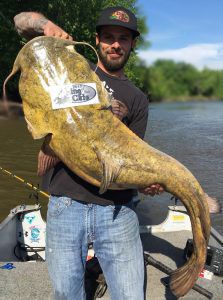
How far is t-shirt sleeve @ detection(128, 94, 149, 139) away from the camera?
250 centimetres

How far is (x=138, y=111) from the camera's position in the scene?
2.52m

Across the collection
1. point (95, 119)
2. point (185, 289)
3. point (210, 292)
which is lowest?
point (210, 292)

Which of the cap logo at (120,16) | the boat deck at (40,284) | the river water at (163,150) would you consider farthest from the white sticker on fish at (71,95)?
the boat deck at (40,284)

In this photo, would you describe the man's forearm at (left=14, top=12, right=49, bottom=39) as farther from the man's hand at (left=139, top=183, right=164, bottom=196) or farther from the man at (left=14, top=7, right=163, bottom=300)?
the man's hand at (left=139, top=183, right=164, bottom=196)

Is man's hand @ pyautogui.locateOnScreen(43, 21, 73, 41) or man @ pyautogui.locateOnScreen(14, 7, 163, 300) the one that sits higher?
man's hand @ pyautogui.locateOnScreen(43, 21, 73, 41)

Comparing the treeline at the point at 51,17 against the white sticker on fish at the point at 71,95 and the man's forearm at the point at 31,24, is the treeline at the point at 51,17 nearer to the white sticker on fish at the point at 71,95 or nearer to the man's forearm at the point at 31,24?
the man's forearm at the point at 31,24

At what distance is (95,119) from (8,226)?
295 centimetres

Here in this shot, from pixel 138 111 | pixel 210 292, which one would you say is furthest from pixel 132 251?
pixel 210 292

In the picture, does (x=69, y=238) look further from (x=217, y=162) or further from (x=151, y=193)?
(x=217, y=162)

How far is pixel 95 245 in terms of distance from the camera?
2496 mm

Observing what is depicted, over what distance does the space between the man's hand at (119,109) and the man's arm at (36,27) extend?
45 centimetres

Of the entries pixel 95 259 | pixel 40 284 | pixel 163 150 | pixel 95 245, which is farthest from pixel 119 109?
pixel 163 150

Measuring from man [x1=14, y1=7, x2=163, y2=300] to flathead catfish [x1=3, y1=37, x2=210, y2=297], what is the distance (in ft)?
0.48

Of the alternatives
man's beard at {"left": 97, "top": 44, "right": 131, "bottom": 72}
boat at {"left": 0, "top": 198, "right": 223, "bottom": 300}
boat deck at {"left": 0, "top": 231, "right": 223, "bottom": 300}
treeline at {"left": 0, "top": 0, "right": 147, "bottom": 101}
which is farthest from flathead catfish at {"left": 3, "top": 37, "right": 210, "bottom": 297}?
treeline at {"left": 0, "top": 0, "right": 147, "bottom": 101}
